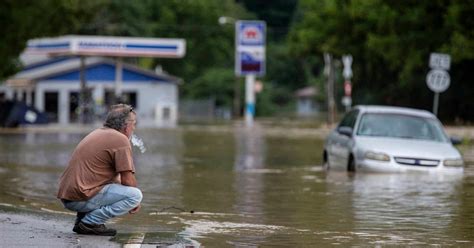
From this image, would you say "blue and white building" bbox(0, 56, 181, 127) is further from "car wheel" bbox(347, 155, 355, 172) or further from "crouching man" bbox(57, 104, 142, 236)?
"crouching man" bbox(57, 104, 142, 236)

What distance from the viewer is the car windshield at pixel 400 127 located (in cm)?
2134

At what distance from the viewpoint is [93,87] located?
6944 centimetres

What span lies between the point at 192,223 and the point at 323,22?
56.4 metres

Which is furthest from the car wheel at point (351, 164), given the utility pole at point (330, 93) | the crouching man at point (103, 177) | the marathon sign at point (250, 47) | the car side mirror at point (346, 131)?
the marathon sign at point (250, 47)

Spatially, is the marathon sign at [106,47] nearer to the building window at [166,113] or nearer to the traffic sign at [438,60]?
the building window at [166,113]

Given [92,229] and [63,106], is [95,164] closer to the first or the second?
[92,229]

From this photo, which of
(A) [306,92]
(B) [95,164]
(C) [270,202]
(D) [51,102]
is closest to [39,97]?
(D) [51,102]

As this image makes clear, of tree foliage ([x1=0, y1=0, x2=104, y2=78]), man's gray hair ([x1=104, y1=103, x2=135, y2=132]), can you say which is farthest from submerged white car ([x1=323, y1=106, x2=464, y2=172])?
tree foliage ([x1=0, y1=0, x2=104, y2=78])

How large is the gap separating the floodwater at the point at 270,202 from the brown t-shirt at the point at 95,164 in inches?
23.2

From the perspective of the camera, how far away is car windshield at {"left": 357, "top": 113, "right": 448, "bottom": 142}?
70.0 ft

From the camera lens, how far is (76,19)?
55.4 meters

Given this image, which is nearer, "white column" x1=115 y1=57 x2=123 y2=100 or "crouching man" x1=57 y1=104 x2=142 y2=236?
"crouching man" x1=57 y1=104 x2=142 y2=236

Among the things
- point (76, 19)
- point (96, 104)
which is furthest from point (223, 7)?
point (76, 19)

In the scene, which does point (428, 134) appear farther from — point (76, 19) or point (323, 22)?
point (323, 22)
